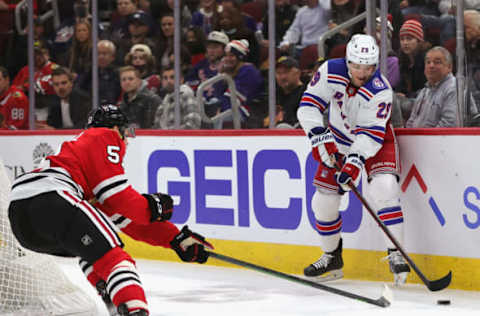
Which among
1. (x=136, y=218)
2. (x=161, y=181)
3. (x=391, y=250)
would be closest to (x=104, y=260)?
(x=136, y=218)

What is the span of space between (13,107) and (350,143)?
3.33 metres

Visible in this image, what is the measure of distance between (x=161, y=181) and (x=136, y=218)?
243 cm

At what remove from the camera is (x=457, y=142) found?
15.4 feet

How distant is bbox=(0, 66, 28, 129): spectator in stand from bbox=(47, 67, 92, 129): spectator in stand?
27 centimetres

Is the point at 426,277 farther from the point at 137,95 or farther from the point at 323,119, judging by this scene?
the point at 137,95

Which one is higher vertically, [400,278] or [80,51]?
[80,51]

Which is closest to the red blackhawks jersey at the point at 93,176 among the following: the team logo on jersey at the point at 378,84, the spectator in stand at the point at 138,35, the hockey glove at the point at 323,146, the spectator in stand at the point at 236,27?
the hockey glove at the point at 323,146

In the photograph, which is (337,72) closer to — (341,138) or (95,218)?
(341,138)

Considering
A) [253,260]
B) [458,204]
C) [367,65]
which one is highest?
[367,65]

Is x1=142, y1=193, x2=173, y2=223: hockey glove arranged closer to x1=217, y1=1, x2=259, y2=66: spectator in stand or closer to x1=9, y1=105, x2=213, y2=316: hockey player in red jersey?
x1=9, y1=105, x2=213, y2=316: hockey player in red jersey

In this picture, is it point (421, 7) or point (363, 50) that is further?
point (421, 7)

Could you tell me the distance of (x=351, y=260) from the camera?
5.13 meters

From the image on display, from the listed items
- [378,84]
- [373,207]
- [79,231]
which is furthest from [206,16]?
[79,231]

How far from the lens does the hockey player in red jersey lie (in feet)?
11.4
